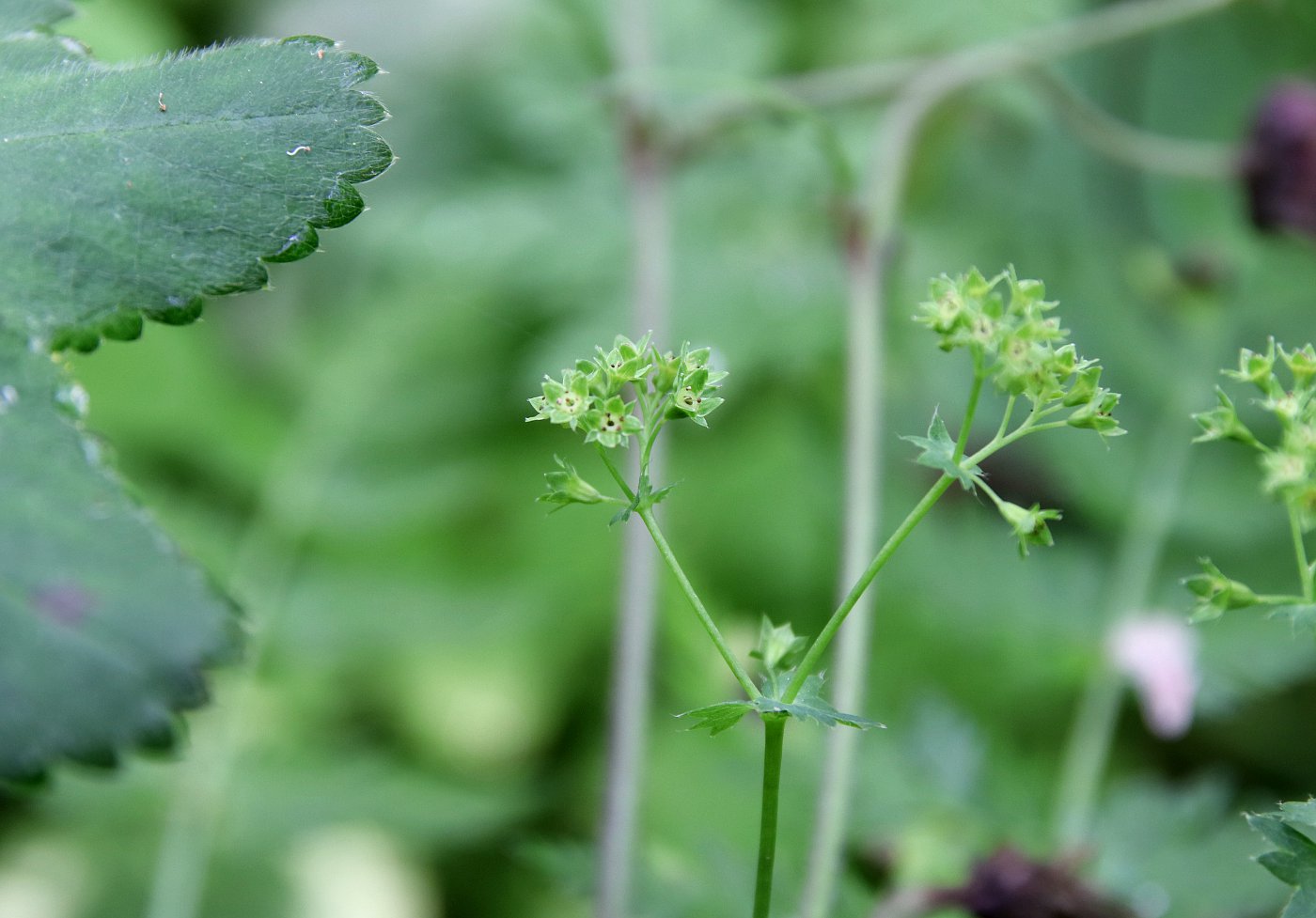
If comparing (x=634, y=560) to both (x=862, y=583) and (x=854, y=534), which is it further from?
(x=862, y=583)

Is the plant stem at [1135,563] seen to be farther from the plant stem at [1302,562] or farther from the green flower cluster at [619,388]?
the green flower cluster at [619,388]

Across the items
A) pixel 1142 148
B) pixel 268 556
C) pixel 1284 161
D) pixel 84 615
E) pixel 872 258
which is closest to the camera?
pixel 84 615

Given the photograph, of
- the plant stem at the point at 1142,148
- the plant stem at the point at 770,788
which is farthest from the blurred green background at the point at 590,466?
the plant stem at the point at 770,788

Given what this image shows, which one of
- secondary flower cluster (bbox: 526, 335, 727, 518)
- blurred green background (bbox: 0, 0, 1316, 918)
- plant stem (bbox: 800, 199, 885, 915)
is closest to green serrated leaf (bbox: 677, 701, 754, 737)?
secondary flower cluster (bbox: 526, 335, 727, 518)

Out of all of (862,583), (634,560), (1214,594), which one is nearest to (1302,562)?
(1214,594)

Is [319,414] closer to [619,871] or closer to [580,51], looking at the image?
[580,51]

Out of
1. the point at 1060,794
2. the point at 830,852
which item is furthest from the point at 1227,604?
the point at 1060,794
